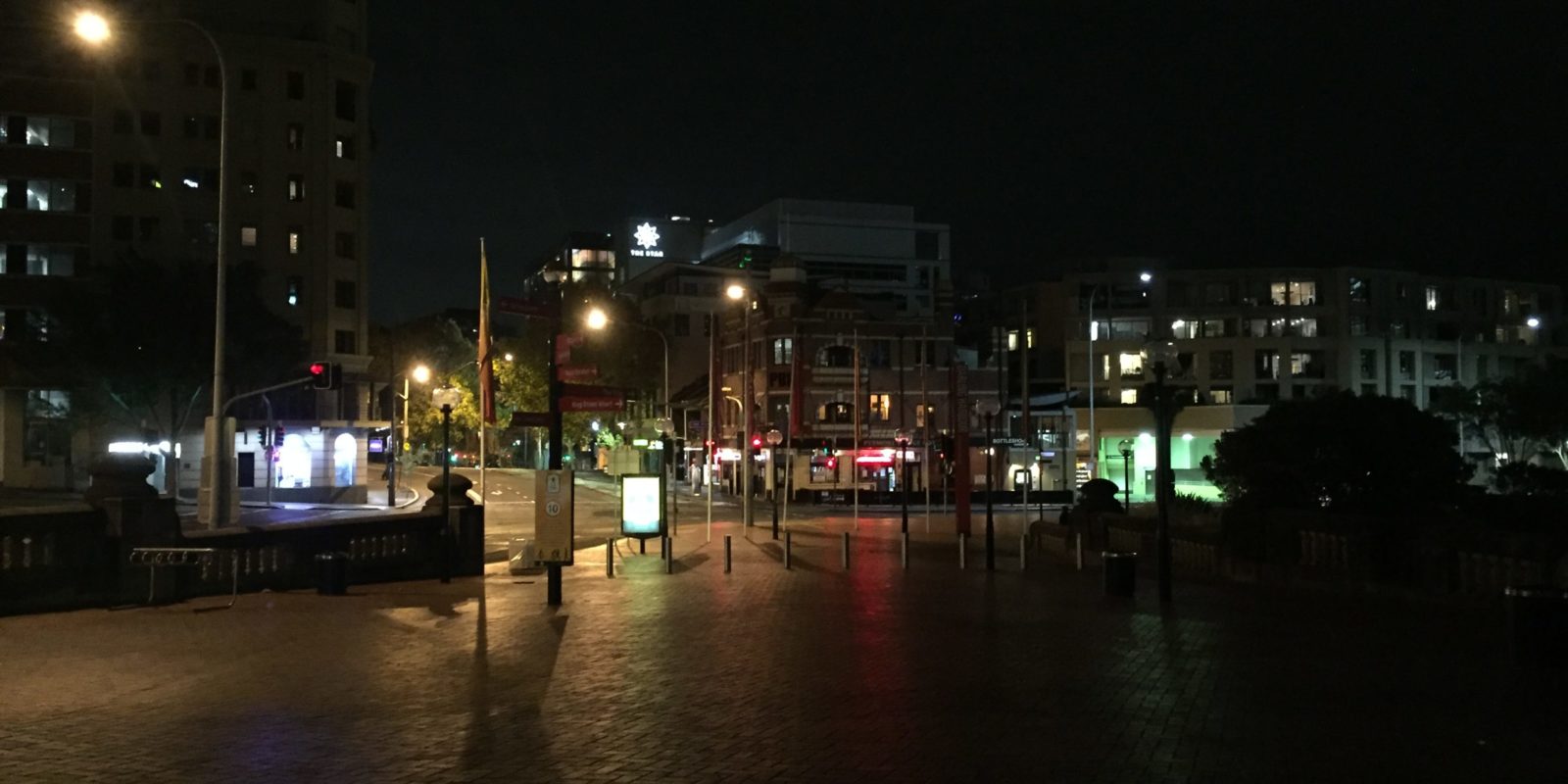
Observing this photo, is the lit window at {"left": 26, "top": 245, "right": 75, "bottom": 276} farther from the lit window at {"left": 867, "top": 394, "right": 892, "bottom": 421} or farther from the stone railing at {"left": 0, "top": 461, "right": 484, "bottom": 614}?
the stone railing at {"left": 0, "top": 461, "right": 484, "bottom": 614}

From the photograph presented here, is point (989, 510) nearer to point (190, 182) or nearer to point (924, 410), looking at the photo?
point (924, 410)

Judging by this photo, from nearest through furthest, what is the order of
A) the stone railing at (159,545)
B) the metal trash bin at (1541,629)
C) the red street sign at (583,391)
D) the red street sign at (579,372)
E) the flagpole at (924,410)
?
1. the metal trash bin at (1541,629)
2. the stone railing at (159,545)
3. the red street sign at (583,391)
4. the red street sign at (579,372)
5. the flagpole at (924,410)

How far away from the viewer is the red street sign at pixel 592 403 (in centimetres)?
1964

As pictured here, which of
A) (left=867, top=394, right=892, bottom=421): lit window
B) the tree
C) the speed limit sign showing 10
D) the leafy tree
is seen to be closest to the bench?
the speed limit sign showing 10

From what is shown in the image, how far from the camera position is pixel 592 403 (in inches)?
777

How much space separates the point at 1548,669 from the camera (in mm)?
12516

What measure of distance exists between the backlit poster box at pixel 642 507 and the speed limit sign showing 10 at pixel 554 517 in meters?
11.5

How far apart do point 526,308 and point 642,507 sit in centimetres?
1206

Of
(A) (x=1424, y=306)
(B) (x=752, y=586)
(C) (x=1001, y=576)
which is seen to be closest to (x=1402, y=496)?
(C) (x=1001, y=576)

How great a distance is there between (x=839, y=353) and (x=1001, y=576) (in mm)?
52632

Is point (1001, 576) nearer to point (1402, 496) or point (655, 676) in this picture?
point (1402, 496)

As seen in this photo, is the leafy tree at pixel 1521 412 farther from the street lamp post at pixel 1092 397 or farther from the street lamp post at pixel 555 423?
the street lamp post at pixel 555 423

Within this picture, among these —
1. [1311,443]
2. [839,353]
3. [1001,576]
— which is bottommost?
[1001,576]

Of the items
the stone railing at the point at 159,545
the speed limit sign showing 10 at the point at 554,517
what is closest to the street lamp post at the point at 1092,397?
the stone railing at the point at 159,545
